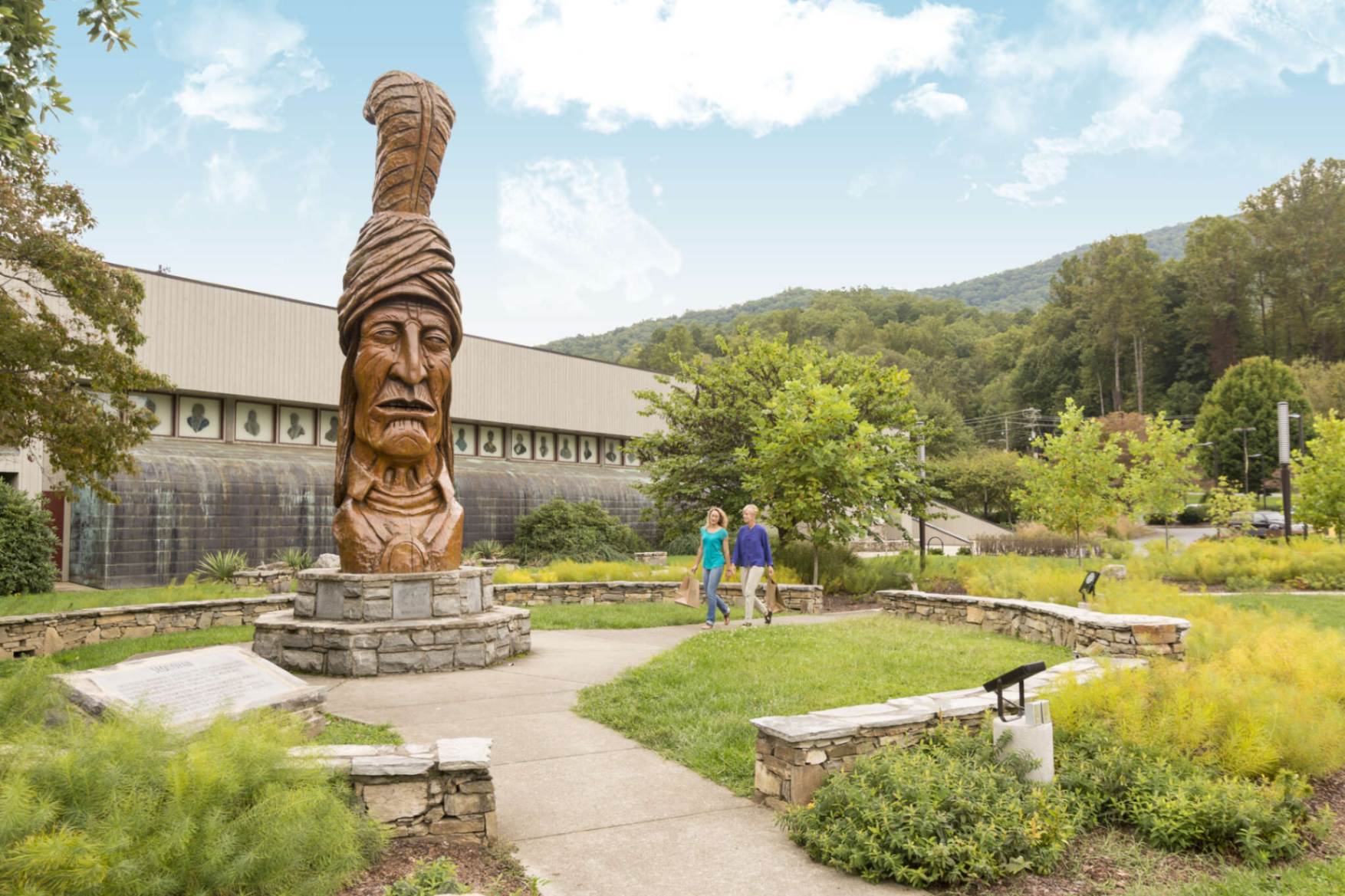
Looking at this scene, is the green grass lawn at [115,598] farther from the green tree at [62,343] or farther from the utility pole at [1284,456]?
the utility pole at [1284,456]

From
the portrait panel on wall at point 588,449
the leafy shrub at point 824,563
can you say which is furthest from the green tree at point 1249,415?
the leafy shrub at point 824,563

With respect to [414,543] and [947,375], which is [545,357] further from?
[947,375]

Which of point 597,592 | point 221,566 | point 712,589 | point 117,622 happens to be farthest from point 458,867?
point 221,566

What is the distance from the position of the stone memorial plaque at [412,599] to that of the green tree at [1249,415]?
5732 cm

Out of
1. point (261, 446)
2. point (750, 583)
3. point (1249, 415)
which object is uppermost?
point (1249, 415)

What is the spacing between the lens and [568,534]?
28.0 meters

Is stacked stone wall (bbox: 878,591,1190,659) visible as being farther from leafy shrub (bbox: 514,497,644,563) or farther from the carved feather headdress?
leafy shrub (bbox: 514,497,644,563)

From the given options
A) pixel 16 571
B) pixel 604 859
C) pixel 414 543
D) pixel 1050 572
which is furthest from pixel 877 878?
pixel 16 571

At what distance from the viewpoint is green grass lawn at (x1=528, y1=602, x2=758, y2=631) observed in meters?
14.1

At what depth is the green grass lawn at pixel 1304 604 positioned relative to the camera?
13.2 metres

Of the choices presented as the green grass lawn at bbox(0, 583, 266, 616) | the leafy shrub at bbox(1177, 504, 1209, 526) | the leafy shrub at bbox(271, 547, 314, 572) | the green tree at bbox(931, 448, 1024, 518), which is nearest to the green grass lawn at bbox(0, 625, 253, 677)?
the green grass lawn at bbox(0, 583, 266, 616)

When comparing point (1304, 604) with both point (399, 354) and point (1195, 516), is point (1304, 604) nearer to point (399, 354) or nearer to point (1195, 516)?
point (399, 354)

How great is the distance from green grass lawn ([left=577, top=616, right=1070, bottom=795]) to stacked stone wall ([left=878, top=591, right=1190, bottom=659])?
1.22 ft

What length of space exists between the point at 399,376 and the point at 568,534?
17553 millimetres
